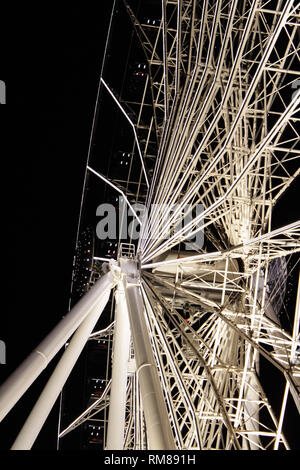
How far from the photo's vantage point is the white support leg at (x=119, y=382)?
14.5 meters

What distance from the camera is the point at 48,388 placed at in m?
13.4

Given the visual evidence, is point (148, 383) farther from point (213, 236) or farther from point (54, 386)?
point (213, 236)

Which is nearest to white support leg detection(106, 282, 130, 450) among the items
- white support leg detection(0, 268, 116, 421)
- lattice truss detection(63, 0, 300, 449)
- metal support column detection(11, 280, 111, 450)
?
metal support column detection(11, 280, 111, 450)

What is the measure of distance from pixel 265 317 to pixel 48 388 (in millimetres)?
6757

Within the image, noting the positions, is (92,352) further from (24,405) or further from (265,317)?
(24,405)

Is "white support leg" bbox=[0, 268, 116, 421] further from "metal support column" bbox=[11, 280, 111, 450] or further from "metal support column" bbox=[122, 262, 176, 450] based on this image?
"metal support column" bbox=[122, 262, 176, 450]

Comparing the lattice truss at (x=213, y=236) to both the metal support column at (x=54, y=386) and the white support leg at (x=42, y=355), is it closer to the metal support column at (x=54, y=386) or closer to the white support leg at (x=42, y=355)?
the metal support column at (x=54, y=386)

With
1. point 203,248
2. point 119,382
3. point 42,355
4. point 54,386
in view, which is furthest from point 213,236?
point 42,355

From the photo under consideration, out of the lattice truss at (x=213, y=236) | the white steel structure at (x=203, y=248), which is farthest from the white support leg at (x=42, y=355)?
the lattice truss at (x=213, y=236)

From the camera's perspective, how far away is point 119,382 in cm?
1510

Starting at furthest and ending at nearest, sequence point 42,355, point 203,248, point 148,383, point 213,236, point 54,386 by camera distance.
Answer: point 203,248 < point 213,236 < point 54,386 < point 42,355 < point 148,383

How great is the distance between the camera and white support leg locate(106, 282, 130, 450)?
47.6ft
